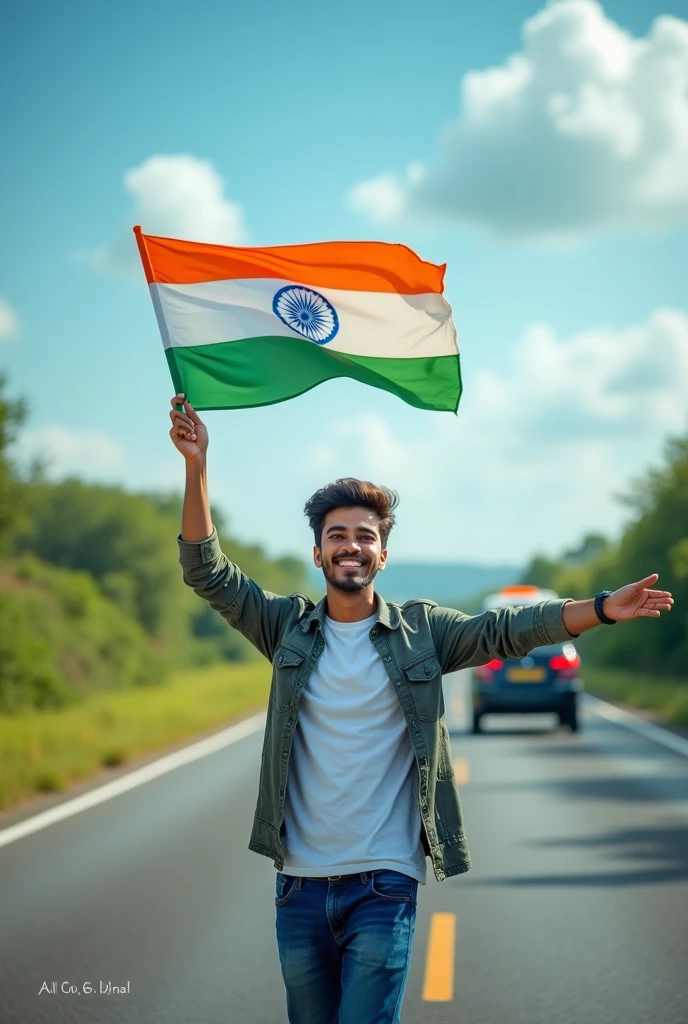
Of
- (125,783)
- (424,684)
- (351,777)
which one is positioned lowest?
(351,777)

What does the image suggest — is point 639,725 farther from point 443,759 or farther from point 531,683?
point 443,759

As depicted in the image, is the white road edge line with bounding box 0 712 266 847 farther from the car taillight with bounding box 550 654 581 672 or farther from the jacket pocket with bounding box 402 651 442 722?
the jacket pocket with bounding box 402 651 442 722

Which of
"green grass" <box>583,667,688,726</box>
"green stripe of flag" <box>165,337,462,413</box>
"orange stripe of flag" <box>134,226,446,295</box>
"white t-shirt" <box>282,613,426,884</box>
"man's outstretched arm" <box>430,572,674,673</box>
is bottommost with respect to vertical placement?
"white t-shirt" <box>282,613,426,884</box>

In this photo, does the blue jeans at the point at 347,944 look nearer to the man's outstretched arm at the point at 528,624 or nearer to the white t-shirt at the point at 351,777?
the white t-shirt at the point at 351,777

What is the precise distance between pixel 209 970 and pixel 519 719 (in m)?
22.0

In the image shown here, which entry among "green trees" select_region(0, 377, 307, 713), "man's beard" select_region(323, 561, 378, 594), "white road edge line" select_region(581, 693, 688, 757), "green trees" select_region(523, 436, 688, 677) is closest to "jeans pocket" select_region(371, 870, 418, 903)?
"man's beard" select_region(323, 561, 378, 594)

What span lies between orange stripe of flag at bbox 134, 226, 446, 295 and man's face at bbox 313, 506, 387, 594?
1.87 meters

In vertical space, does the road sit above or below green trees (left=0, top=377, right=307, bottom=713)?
below

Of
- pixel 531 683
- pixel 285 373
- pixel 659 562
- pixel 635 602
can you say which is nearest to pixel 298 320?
pixel 285 373

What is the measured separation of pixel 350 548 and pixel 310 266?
2170 mm

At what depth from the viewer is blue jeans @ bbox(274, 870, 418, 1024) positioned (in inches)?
173

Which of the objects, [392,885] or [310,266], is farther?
→ [310,266]

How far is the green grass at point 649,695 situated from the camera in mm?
27797

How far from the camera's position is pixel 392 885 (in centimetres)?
448
